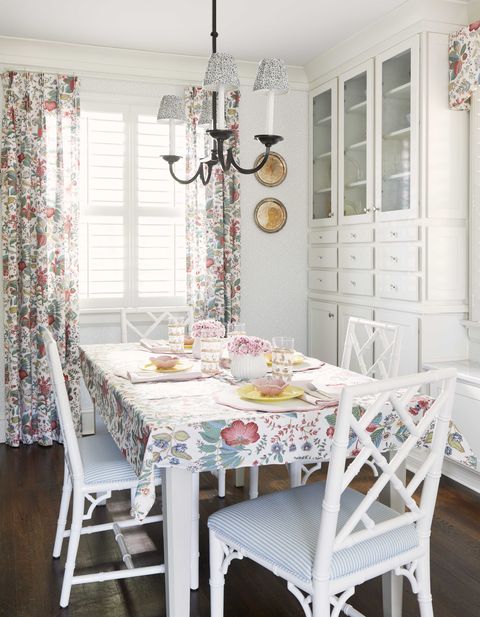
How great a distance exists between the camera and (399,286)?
382 centimetres

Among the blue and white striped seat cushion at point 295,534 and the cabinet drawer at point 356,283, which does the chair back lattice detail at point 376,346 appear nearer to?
the cabinet drawer at point 356,283

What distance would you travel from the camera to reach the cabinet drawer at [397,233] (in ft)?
12.1

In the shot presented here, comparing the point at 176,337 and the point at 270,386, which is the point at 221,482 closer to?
the point at 176,337

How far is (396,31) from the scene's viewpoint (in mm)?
3750

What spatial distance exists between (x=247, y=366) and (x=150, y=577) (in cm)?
92

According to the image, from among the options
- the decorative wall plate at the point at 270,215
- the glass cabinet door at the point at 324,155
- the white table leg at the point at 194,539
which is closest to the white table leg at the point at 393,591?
the white table leg at the point at 194,539

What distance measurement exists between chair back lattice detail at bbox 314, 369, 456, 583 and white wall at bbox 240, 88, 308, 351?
10.1ft

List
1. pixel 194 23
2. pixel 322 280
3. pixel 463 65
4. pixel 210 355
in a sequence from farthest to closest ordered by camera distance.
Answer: pixel 322 280 → pixel 194 23 → pixel 463 65 → pixel 210 355

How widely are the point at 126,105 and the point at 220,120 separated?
232 cm

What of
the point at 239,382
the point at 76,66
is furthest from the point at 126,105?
the point at 239,382

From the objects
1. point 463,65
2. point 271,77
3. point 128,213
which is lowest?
point 128,213

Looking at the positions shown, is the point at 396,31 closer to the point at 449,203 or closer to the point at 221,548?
the point at 449,203

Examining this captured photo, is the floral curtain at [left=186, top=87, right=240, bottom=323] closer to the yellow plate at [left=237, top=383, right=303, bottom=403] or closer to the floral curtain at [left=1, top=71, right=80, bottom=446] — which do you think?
the floral curtain at [left=1, top=71, right=80, bottom=446]

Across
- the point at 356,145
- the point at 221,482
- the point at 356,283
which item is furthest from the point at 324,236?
the point at 221,482
